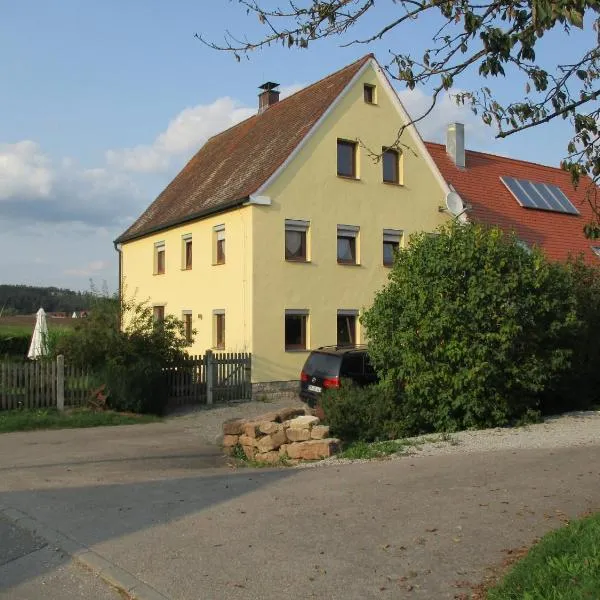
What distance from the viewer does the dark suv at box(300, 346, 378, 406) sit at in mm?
15305

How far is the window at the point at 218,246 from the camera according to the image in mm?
22681

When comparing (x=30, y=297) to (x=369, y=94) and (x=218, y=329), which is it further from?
(x=369, y=94)

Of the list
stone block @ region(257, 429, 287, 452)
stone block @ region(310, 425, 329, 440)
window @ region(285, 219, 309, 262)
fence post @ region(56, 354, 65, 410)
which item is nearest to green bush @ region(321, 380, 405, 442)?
stone block @ region(310, 425, 329, 440)

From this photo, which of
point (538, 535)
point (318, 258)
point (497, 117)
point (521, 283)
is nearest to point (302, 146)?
point (318, 258)

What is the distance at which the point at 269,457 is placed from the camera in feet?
35.4

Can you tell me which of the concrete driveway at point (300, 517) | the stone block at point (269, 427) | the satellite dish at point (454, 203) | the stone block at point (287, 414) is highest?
the satellite dish at point (454, 203)

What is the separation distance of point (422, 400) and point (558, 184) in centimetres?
2424

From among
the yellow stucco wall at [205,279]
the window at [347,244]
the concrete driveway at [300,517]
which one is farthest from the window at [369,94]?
the concrete driveway at [300,517]

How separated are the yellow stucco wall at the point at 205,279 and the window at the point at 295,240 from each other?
1.37 meters

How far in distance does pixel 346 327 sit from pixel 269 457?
1236cm

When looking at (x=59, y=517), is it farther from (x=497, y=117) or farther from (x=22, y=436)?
(x=22, y=436)

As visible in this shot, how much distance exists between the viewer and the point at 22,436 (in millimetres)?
13453

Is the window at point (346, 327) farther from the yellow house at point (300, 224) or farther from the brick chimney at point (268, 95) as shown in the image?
the brick chimney at point (268, 95)

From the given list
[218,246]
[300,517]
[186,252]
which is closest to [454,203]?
[218,246]
